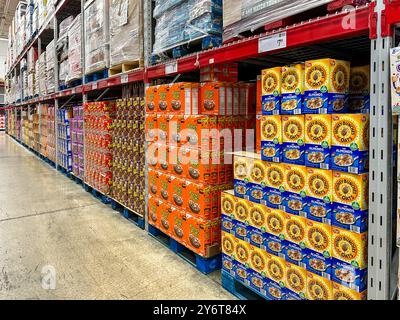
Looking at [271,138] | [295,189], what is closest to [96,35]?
[271,138]

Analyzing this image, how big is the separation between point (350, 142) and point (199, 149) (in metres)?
1.19

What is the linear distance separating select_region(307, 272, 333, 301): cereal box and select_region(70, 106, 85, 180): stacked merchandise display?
4.56 m

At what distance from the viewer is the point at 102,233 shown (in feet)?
11.2

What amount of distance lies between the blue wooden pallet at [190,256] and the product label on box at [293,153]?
1.15 metres

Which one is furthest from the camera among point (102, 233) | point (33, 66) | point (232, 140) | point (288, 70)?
point (33, 66)

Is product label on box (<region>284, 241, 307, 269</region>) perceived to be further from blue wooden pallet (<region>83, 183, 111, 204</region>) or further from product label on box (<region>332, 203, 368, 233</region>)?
blue wooden pallet (<region>83, 183, 111, 204</region>)

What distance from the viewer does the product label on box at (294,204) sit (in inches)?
68.4

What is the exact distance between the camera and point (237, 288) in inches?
88.3

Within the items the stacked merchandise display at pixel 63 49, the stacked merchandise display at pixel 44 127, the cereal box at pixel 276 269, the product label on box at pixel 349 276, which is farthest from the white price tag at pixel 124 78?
the stacked merchandise display at pixel 44 127

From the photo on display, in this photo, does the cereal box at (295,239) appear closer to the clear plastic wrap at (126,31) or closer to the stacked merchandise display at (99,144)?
the clear plastic wrap at (126,31)

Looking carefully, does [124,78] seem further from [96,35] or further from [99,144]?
[99,144]
